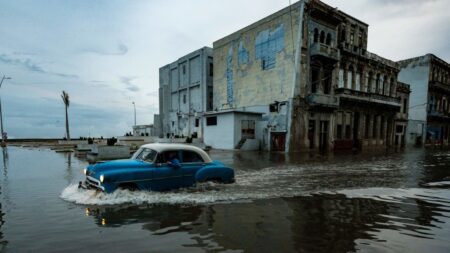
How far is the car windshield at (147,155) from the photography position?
752cm

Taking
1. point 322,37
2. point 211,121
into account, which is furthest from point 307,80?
point 211,121

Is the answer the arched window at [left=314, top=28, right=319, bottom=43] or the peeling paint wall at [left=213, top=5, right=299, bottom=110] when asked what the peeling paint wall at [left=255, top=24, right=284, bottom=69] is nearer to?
the peeling paint wall at [left=213, top=5, right=299, bottom=110]

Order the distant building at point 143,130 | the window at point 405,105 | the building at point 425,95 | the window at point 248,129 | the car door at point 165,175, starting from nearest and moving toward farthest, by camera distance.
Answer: the car door at point 165,175, the window at point 248,129, the window at point 405,105, the building at point 425,95, the distant building at point 143,130

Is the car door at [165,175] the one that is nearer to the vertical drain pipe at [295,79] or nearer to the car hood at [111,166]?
the car hood at [111,166]

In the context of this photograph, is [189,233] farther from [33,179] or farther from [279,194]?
[33,179]

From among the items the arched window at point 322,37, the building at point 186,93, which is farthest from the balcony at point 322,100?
the building at point 186,93

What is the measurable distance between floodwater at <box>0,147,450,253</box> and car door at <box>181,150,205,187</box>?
0.28 meters

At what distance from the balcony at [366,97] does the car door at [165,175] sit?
24661 mm

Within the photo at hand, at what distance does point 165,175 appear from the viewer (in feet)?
24.3

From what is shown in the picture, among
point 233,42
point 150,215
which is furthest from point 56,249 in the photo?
point 233,42

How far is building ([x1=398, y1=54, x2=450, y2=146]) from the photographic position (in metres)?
40.4

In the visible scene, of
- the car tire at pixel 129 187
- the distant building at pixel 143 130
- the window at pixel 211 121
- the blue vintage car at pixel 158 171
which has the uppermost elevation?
the window at pixel 211 121

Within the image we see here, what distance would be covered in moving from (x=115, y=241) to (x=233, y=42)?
3024cm

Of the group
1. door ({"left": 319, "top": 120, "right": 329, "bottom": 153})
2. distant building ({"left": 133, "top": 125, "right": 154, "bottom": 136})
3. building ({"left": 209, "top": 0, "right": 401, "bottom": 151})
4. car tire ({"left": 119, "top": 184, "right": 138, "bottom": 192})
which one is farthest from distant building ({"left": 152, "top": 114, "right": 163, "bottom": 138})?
car tire ({"left": 119, "top": 184, "right": 138, "bottom": 192})
